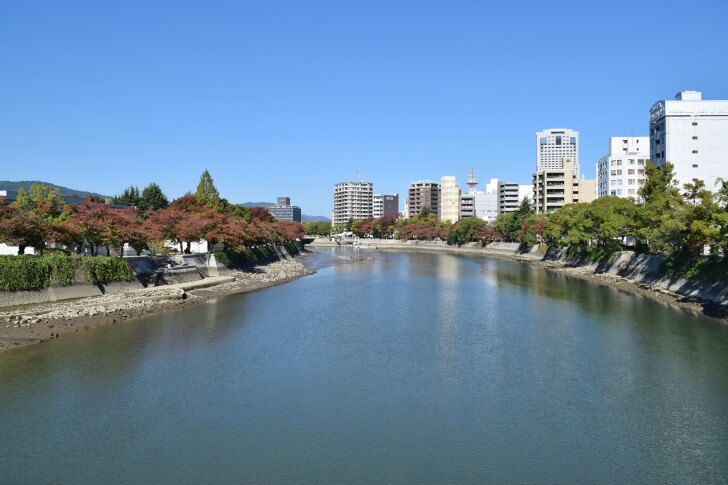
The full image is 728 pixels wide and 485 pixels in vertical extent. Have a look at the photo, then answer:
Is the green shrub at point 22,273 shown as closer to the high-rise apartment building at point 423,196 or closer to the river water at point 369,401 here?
the river water at point 369,401

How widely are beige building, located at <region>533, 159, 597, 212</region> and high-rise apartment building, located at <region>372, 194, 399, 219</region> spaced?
81.9 meters

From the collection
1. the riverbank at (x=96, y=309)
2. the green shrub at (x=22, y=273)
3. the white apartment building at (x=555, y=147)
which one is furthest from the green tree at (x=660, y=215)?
the white apartment building at (x=555, y=147)

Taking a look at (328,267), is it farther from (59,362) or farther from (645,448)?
(645,448)

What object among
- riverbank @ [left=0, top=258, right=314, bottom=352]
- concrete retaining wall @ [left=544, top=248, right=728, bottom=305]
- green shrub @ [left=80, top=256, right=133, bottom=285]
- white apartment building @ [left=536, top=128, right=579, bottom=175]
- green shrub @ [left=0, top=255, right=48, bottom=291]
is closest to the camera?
riverbank @ [left=0, top=258, right=314, bottom=352]

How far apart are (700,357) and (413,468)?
1278cm

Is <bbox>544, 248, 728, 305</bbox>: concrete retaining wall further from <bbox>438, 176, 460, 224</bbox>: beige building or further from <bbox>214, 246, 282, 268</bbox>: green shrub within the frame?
<bbox>438, 176, 460, 224</bbox>: beige building

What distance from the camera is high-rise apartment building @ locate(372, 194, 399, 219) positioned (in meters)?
164

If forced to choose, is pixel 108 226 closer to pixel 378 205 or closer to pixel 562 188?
pixel 562 188

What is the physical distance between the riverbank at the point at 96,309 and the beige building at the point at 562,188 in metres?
58.4

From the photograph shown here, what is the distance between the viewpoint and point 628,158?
68125 mm

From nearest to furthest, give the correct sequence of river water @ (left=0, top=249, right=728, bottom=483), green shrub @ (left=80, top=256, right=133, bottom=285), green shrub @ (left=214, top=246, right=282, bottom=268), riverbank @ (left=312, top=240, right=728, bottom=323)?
river water @ (left=0, top=249, right=728, bottom=483) → green shrub @ (left=80, top=256, right=133, bottom=285) → riverbank @ (left=312, top=240, right=728, bottom=323) → green shrub @ (left=214, top=246, right=282, bottom=268)

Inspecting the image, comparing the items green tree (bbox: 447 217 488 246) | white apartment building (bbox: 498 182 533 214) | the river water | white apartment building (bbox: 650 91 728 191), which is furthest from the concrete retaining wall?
white apartment building (bbox: 498 182 533 214)

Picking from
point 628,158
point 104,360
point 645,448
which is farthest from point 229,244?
point 628,158

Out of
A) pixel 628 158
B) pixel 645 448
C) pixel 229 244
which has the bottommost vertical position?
pixel 645 448
